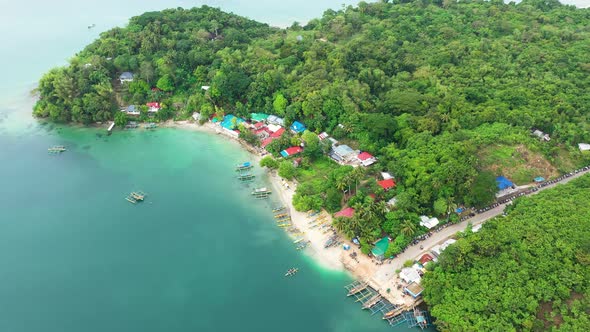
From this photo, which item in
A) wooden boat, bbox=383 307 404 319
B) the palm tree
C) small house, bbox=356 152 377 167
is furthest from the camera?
small house, bbox=356 152 377 167

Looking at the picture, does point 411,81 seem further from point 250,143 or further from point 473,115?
point 250,143

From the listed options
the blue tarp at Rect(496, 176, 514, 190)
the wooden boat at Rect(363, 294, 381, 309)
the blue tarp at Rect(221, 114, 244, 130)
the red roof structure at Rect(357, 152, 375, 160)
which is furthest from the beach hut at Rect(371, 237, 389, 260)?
the blue tarp at Rect(221, 114, 244, 130)

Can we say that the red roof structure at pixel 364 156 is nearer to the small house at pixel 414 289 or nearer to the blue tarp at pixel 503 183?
the blue tarp at pixel 503 183

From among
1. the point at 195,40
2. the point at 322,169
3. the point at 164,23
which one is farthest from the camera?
the point at 164,23

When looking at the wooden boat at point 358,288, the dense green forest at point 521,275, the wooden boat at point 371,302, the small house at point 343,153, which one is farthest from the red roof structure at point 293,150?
the dense green forest at point 521,275

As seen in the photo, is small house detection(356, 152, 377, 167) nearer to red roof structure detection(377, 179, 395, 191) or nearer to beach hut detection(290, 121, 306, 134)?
red roof structure detection(377, 179, 395, 191)

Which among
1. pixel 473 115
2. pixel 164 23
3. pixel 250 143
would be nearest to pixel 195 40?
pixel 164 23
